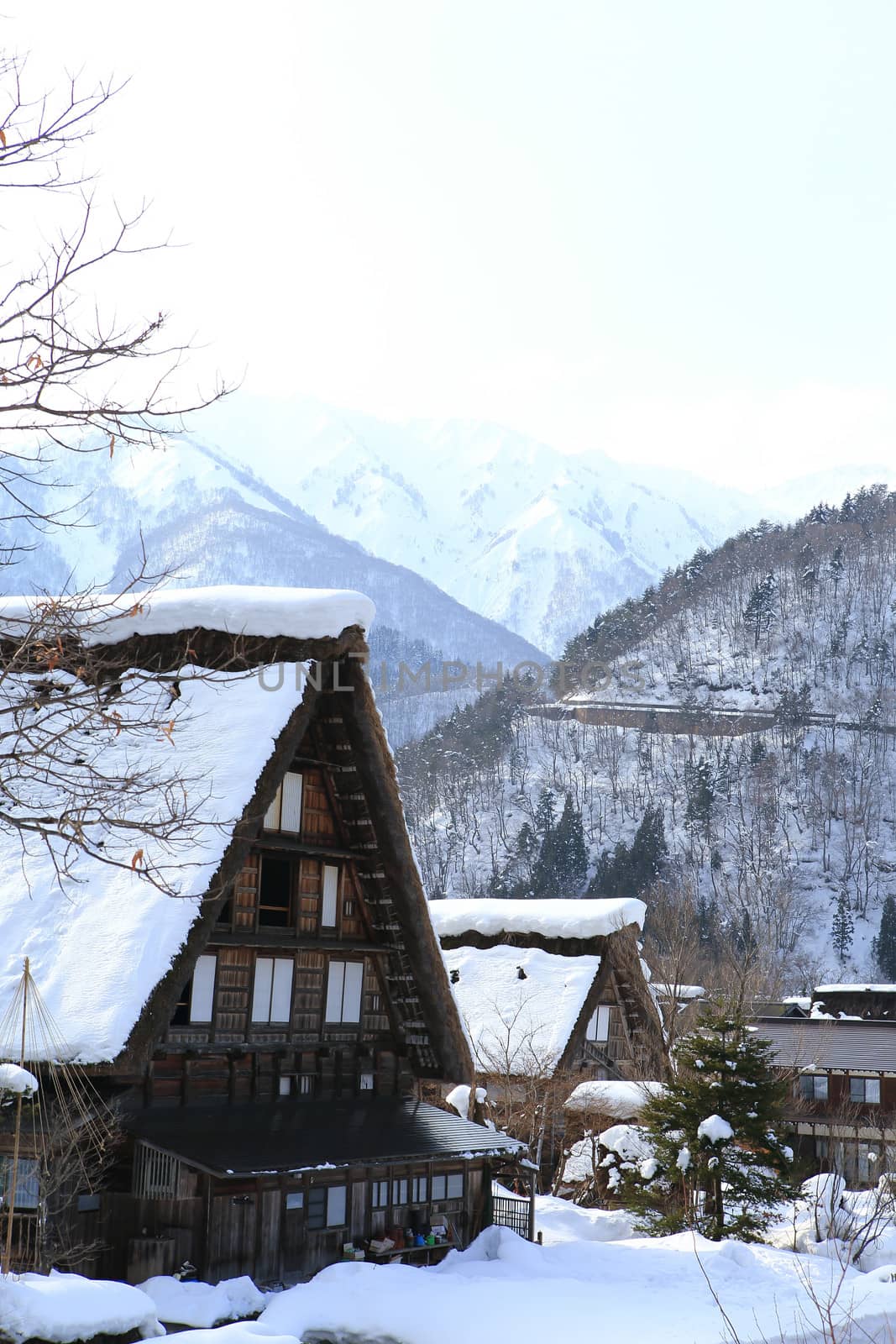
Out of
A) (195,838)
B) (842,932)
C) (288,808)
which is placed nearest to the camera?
(195,838)

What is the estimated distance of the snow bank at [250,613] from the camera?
55.5 ft

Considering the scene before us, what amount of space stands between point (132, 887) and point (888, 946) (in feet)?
222

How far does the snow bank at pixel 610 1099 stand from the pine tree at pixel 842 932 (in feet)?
182

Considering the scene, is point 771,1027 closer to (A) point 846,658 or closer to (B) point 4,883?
(B) point 4,883

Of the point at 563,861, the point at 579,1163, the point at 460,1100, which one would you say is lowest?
the point at 579,1163

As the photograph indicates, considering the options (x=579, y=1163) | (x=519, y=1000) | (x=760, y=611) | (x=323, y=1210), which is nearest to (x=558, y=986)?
(x=519, y=1000)

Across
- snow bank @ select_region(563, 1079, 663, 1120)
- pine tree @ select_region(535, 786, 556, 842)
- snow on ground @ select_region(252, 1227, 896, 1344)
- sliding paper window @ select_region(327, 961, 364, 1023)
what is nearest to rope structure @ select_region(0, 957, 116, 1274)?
snow on ground @ select_region(252, 1227, 896, 1344)

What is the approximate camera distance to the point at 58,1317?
9125mm

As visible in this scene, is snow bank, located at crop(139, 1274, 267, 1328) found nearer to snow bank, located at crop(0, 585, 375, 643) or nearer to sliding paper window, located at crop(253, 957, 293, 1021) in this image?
sliding paper window, located at crop(253, 957, 293, 1021)

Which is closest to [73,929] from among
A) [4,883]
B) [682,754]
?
[4,883]

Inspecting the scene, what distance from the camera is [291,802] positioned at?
17.7 meters

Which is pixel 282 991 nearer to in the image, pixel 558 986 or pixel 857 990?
pixel 558 986

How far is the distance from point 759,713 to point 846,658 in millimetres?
11627

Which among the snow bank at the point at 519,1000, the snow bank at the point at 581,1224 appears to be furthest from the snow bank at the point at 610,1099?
the snow bank at the point at 581,1224
